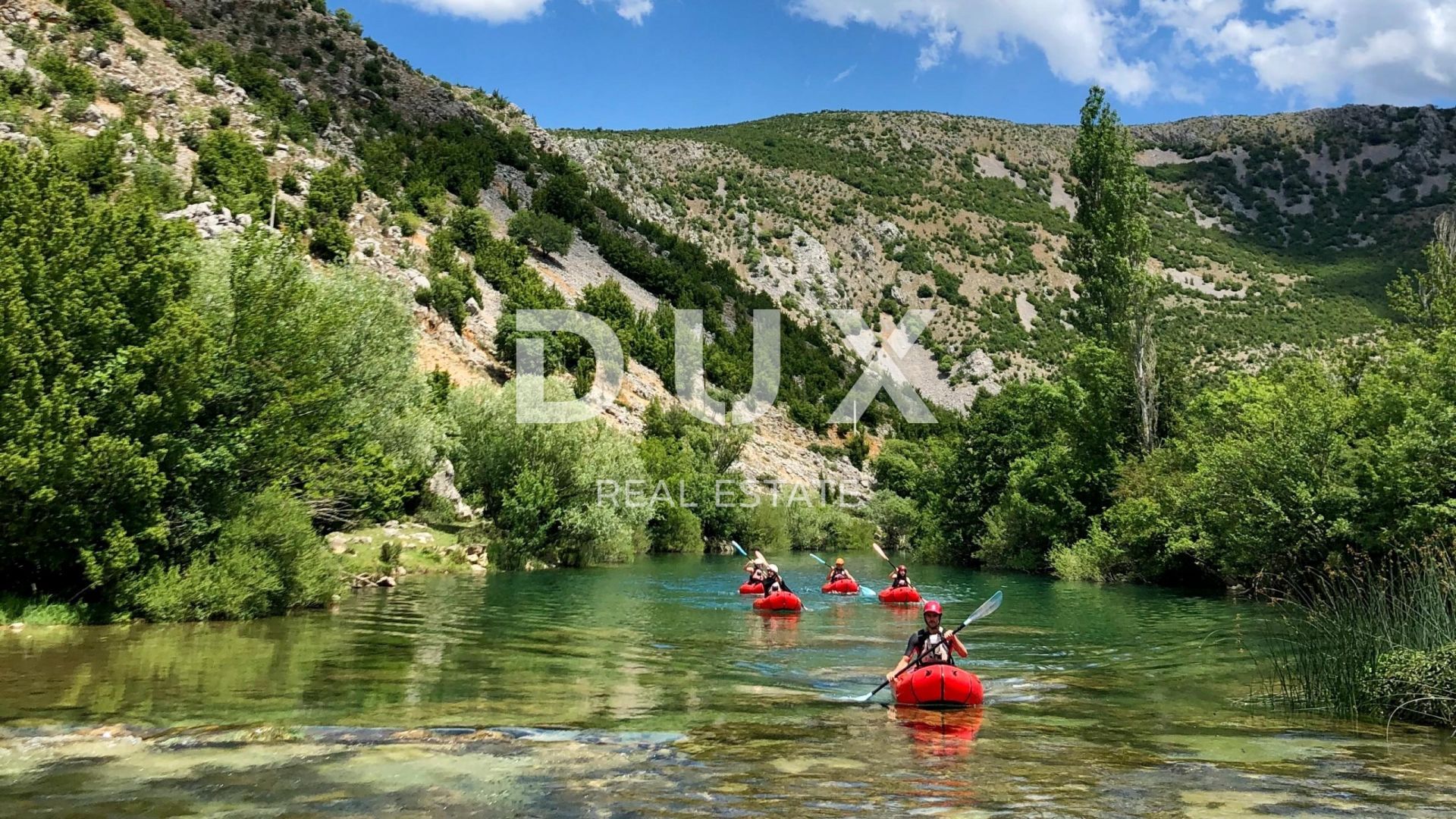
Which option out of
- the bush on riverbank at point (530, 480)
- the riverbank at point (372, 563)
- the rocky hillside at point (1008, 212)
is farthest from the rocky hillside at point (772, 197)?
the riverbank at point (372, 563)

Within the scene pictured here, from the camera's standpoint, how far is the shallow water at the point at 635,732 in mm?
8773

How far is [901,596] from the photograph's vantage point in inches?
1207

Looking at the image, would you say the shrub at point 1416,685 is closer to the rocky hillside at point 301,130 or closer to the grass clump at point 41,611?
the grass clump at point 41,611

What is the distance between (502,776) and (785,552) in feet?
191

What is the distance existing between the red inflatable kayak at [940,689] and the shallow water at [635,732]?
35 centimetres

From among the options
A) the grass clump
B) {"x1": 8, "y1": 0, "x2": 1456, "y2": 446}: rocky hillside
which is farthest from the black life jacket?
{"x1": 8, "y1": 0, "x2": 1456, "y2": 446}: rocky hillside

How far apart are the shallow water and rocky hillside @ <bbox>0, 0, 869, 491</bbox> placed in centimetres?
2573

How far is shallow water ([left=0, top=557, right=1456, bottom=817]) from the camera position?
877 cm

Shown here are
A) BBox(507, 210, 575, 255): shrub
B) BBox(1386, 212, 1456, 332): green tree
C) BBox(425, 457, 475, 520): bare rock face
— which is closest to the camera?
BBox(1386, 212, 1456, 332): green tree

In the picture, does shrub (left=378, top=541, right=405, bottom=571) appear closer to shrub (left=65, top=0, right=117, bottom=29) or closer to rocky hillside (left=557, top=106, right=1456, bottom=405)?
shrub (left=65, top=0, right=117, bottom=29)

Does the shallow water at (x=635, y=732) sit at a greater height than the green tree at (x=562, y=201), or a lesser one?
lesser

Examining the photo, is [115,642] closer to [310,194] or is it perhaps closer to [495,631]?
[495,631]

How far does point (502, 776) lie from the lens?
9.40 m

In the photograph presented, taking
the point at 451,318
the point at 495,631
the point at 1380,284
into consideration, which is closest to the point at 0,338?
the point at 495,631
